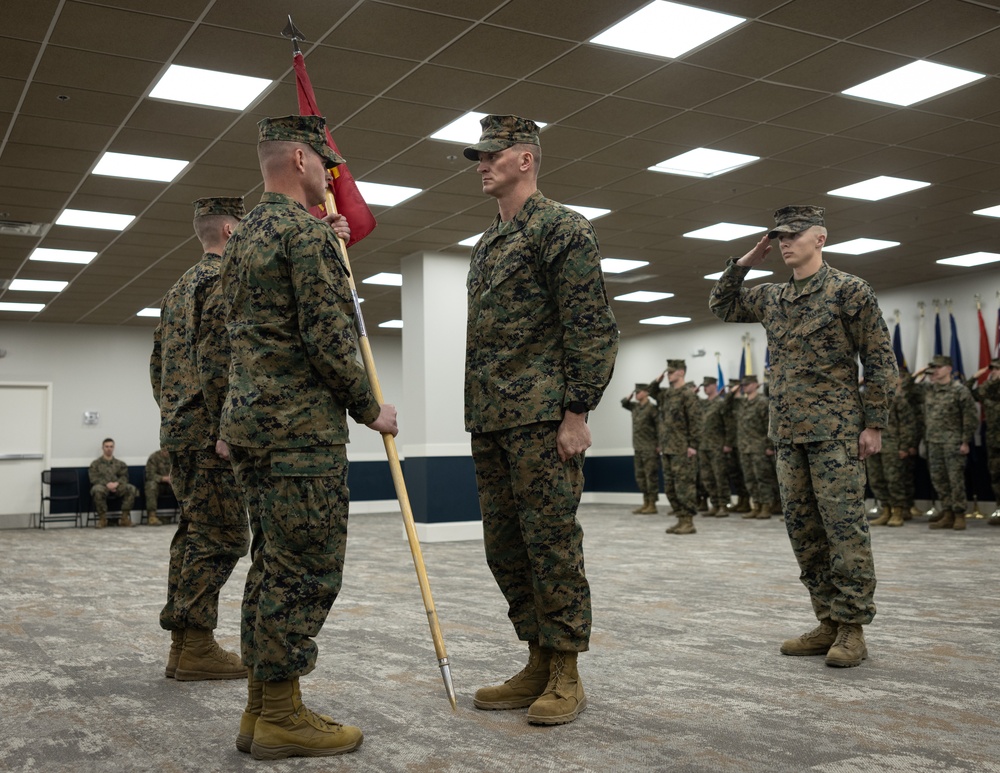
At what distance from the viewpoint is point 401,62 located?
5.82 metres

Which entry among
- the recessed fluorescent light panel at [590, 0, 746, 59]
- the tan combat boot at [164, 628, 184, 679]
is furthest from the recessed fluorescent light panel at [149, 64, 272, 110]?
the tan combat boot at [164, 628, 184, 679]

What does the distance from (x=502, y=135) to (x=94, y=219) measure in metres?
7.53

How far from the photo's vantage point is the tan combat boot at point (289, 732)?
2430 millimetres

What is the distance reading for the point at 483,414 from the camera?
2893 mm

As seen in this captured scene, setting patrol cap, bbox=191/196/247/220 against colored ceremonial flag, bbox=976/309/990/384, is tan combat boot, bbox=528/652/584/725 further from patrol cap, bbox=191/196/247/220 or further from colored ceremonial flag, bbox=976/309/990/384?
colored ceremonial flag, bbox=976/309/990/384

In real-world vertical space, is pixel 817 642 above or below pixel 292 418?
below

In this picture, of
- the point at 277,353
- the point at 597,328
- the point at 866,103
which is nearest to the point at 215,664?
the point at 277,353

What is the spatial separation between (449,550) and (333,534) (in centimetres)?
695

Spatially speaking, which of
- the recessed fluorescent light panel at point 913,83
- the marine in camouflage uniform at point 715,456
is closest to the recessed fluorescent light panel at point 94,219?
the recessed fluorescent light panel at point 913,83

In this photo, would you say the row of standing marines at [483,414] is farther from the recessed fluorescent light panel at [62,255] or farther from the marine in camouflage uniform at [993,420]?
the marine in camouflage uniform at [993,420]

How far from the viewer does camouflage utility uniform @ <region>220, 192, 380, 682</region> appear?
7.95ft

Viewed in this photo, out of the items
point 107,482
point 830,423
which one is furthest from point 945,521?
point 107,482

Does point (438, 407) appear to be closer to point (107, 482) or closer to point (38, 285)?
point (38, 285)

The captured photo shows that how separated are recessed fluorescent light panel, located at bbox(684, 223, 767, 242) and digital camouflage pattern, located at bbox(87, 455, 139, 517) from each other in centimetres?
999
